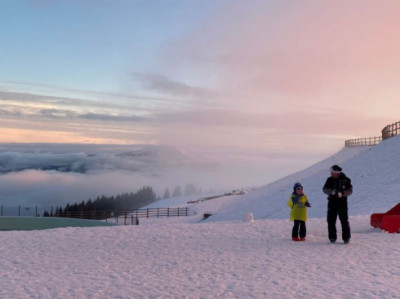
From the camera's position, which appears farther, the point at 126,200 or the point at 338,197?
the point at 126,200

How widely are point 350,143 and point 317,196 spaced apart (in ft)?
133

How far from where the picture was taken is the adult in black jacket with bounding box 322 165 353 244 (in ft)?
38.4

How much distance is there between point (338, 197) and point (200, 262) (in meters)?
4.26

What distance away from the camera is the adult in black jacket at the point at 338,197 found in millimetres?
11695

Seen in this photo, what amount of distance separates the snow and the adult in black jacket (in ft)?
1.17

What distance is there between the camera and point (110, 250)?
11.5 m

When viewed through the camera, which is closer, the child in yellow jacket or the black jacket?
→ the black jacket

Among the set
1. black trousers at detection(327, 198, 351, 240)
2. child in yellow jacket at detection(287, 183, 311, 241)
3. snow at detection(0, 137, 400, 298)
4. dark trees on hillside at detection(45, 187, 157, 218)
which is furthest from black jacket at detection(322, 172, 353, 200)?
dark trees on hillside at detection(45, 187, 157, 218)

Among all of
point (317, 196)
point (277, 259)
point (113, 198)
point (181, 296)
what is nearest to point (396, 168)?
point (317, 196)

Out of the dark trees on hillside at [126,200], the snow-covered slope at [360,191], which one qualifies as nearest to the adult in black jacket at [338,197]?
the snow-covered slope at [360,191]

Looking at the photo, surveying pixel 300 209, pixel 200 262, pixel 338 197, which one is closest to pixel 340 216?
pixel 338 197

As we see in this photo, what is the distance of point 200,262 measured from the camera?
9.93m

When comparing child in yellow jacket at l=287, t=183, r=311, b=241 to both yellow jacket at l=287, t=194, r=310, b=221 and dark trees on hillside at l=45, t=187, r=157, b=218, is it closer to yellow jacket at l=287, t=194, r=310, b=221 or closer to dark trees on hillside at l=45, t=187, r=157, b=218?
yellow jacket at l=287, t=194, r=310, b=221

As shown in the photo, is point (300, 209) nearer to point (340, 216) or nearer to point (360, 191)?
point (340, 216)
